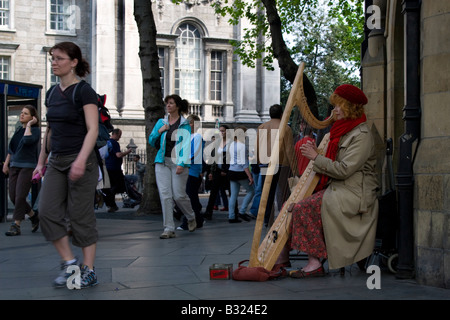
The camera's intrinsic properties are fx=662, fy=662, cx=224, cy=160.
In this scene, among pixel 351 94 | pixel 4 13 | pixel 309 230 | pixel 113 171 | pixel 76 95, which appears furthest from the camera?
pixel 4 13

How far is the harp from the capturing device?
5496 mm

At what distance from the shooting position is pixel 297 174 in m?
6.51

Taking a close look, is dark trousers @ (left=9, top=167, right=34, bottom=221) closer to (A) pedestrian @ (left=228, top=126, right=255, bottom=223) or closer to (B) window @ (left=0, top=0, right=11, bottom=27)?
(A) pedestrian @ (left=228, top=126, right=255, bottom=223)

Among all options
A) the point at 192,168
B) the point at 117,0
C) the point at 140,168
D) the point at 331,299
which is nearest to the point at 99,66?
the point at 117,0

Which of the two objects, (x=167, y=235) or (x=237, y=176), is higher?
(x=237, y=176)

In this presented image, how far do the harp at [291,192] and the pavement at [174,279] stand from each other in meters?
0.29

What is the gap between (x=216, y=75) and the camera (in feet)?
115

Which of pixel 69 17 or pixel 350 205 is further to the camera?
pixel 69 17

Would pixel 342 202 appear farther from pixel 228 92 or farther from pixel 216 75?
pixel 216 75

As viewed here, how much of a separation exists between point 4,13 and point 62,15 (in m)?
2.72

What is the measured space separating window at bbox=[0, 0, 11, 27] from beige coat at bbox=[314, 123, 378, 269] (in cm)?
2834

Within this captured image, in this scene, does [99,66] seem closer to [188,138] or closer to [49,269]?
[188,138]

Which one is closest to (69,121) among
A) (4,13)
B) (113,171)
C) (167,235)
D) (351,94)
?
(351,94)
